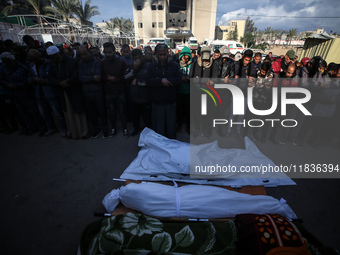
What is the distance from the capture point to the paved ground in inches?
80.4

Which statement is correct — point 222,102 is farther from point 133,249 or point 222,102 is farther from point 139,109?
point 133,249

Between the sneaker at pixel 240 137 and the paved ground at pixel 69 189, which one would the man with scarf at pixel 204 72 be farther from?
the sneaker at pixel 240 137

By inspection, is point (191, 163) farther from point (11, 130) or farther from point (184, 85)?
point (11, 130)

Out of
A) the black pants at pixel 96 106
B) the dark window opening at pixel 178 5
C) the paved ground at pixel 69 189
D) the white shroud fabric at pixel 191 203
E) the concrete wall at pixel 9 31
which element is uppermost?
the dark window opening at pixel 178 5

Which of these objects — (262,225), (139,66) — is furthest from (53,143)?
(262,225)

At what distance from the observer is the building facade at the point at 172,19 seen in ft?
115

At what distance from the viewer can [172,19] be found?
126ft

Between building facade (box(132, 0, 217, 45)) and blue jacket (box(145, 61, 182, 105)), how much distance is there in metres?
34.0

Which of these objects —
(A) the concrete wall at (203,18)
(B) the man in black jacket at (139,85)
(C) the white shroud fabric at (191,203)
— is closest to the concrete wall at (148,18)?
(A) the concrete wall at (203,18)

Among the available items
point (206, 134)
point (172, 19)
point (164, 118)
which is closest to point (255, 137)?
point (206, 134)

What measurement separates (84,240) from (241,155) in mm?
2660

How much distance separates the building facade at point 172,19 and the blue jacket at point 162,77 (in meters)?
34.0

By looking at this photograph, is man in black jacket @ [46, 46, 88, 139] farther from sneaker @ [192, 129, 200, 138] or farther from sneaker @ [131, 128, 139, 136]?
sneaker @ [192, 129, 200, 138]

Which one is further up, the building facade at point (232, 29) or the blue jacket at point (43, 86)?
the building facade at point (232, 29)
